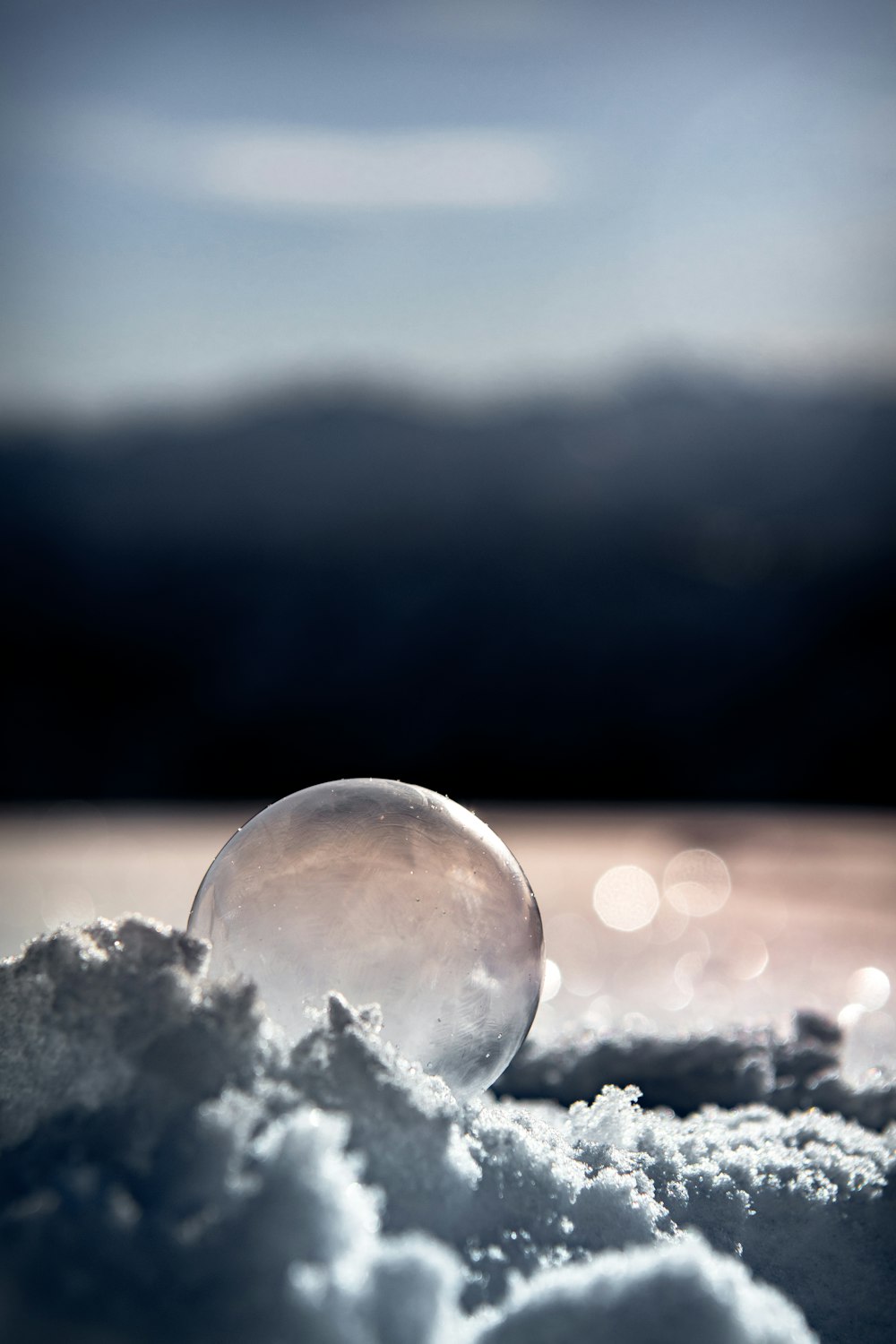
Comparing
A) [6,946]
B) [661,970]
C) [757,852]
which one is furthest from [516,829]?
[6,946]

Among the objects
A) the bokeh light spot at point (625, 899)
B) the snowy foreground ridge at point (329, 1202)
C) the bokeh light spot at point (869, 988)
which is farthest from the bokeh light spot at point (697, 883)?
the snowy foreground ridge at point (329, 1202)

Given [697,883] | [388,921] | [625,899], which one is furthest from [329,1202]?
[697,883]

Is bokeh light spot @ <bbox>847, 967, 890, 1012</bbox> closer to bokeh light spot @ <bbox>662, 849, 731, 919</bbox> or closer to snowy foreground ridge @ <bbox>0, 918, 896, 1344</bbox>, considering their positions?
bokeh light spot @ <bbox>662, 849, 731, 919</bbox>

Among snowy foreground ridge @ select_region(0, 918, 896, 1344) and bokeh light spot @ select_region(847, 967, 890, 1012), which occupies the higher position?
snowy foreground ridge @ select_region(0, 918, 896, 1344)

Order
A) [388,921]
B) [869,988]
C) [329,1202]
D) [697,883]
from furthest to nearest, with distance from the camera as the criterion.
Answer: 1. [697,883]
2. [869,988]
3. [388,921]
4. [329,1202]

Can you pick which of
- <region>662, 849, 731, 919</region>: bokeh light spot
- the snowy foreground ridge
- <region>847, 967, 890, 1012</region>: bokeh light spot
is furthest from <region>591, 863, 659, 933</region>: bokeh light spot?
the snowy foreground ridge

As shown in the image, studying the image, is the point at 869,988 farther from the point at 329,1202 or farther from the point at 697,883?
the point at 329,1202
